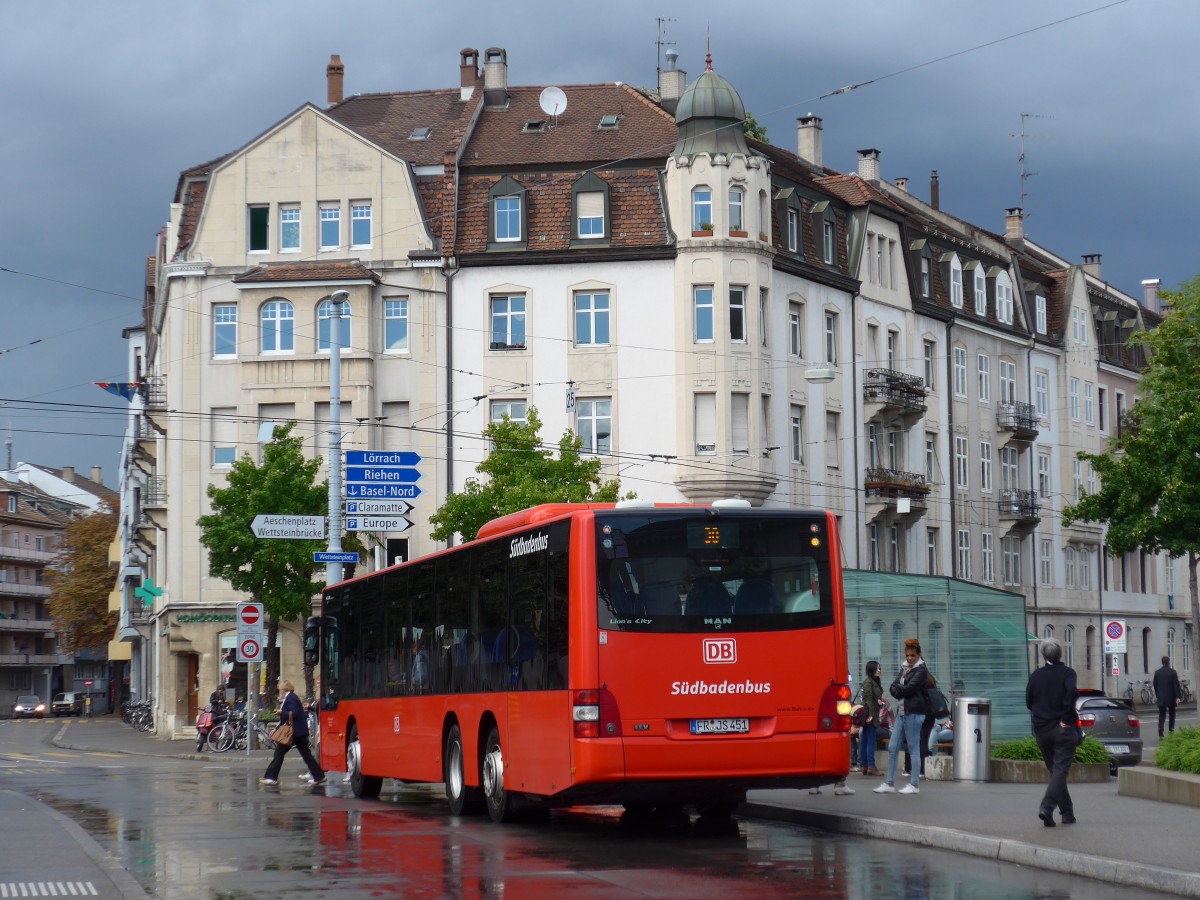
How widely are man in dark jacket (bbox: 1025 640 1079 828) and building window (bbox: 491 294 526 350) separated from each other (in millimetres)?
36602

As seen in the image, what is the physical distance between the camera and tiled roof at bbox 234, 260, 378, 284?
51.5 m

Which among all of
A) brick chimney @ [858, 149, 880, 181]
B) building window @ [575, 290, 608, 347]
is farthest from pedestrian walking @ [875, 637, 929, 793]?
brick chimney @ [858, 149, 880, 181]

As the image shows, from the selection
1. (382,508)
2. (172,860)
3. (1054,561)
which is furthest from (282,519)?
(1054,561)

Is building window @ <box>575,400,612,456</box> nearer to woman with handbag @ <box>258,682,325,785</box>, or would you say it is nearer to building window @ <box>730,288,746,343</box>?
building window @ <box>730,288,746,343</box>

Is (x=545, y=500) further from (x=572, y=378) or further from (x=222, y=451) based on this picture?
(x=222, y=451)

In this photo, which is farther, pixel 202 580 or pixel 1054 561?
pixel 1054 561

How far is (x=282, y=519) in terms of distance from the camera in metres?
31.6

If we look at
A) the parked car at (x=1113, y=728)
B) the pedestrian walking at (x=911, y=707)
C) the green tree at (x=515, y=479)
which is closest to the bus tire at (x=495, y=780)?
the pedestrian walking at (x=911, y=707)

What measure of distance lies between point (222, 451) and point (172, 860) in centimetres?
3855

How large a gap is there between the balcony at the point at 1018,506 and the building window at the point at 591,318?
19.9m

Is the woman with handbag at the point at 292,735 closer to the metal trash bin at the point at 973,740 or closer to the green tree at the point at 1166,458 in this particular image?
the metal trash bin at the point at 973,740

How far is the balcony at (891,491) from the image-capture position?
56.5 meters

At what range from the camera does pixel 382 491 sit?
31.9 metres

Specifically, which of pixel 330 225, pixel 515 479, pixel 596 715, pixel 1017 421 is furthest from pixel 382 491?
pixel 1017 421
